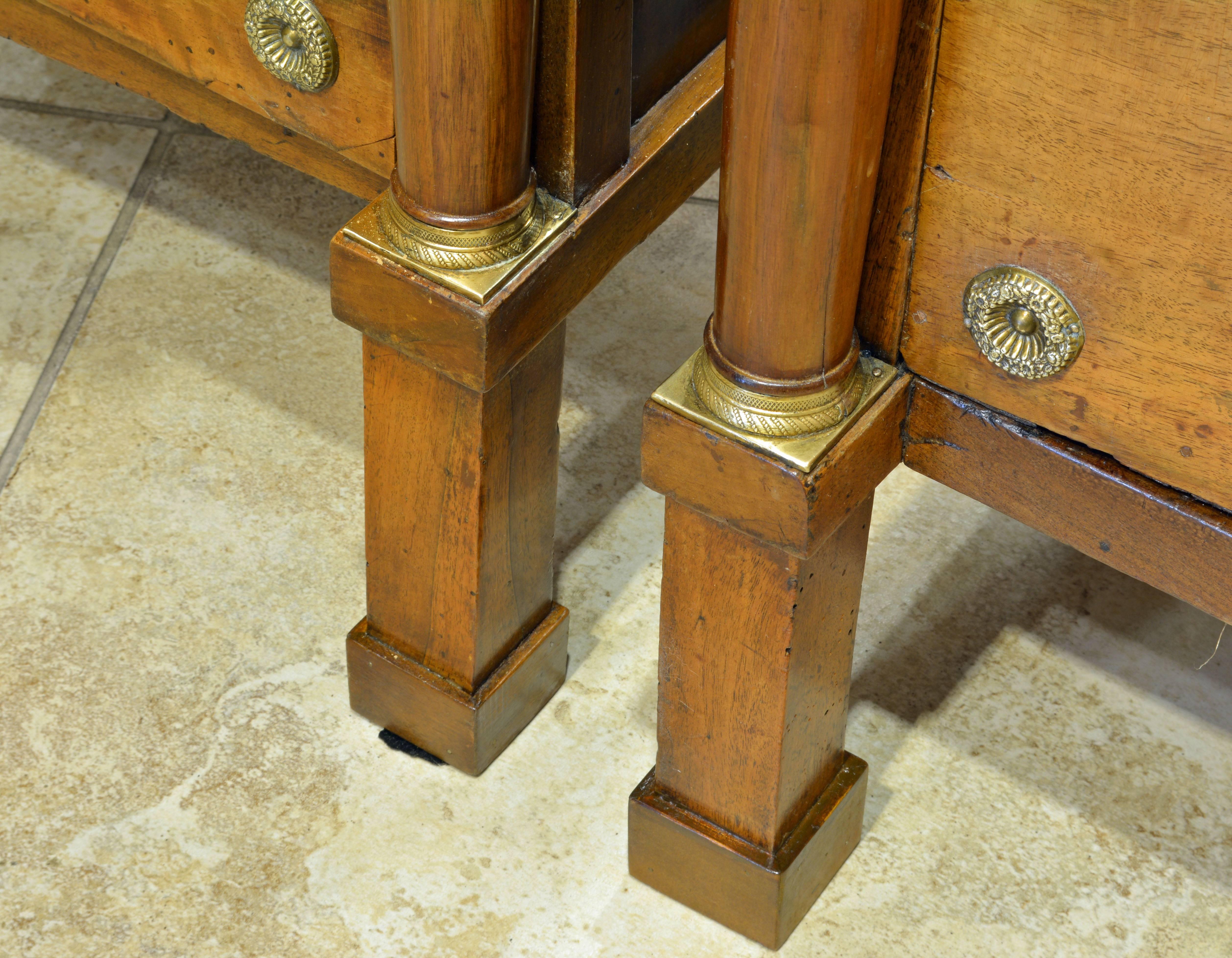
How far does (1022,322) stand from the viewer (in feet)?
3.88

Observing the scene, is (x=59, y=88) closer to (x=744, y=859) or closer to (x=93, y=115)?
(x=93, y=115)

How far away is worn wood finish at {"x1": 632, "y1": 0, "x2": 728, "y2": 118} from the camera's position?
1.45m

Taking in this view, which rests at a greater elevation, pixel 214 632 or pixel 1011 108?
pixel 1011 108

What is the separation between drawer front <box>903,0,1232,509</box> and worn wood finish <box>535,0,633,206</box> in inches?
12.5

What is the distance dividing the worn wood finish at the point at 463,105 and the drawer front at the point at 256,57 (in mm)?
98

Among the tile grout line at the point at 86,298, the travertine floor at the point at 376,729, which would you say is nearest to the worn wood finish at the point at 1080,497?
the travertine floor at the point at 376,729

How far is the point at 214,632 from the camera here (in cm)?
187

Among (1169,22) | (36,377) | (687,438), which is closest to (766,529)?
(687,438)

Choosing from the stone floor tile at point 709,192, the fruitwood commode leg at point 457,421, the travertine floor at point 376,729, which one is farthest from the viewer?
the stone floor tile at point 709,192

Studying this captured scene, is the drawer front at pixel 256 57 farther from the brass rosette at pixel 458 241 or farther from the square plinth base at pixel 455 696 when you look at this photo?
the square plinth base at pixel 455 696

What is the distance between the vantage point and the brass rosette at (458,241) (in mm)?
1373

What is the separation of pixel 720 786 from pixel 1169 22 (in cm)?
80

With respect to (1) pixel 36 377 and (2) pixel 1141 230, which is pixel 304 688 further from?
(2) pixel 1141 230

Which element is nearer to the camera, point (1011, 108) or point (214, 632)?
point (1011, 108)
